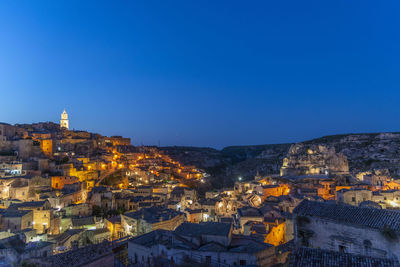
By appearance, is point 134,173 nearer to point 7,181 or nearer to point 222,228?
point 7,181

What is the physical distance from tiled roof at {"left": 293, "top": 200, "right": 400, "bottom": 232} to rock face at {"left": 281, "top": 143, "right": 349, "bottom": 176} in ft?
115

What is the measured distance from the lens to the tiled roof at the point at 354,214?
1273 centimetres

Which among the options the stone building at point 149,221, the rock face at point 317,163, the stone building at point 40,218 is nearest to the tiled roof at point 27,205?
the stone building at point 40,218

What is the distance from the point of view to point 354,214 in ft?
45.9

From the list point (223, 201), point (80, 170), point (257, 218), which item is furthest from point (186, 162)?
point (257, 218)

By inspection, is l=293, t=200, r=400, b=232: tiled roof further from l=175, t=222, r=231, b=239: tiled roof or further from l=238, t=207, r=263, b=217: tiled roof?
l=238, t=207, r=263, b=217: tiled roof

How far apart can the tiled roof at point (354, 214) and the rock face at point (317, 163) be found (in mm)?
35155

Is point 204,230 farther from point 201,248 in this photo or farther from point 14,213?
point 14,213

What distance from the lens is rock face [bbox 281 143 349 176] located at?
4909 cm

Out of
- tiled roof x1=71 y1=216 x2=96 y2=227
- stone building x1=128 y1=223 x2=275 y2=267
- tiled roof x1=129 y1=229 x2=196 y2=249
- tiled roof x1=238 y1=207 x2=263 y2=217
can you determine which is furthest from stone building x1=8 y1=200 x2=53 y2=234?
tiled roof x1=238 y1=207 x2=263 y2=217

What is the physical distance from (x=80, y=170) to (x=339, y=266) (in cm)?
4592

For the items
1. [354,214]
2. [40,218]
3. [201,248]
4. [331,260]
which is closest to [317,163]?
[354,214]

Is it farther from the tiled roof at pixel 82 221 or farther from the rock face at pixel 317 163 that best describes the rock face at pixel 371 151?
the tiled roof at pixel 82 221

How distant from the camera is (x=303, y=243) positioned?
14.9 metres
